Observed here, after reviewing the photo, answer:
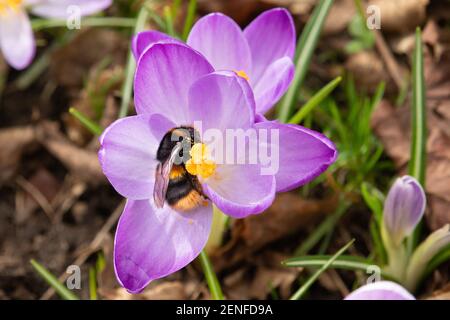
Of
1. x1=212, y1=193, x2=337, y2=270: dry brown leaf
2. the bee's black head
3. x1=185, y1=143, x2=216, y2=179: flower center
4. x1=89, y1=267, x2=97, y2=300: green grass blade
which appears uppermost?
the bee's black head

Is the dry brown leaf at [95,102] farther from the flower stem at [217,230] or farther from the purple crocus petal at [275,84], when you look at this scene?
the purple crocus petal at [275,84]

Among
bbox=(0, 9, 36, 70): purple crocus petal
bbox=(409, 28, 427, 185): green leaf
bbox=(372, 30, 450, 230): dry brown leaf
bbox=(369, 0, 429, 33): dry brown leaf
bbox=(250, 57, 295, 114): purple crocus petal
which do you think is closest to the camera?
bbox=(250, 57, 295, 114): purple crocus petal

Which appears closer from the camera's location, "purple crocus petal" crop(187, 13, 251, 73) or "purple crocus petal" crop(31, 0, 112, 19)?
"purple crocus petal" crop(187, 13, 251, 73)

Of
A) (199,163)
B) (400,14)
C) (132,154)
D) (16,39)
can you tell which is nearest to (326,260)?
(199,163)

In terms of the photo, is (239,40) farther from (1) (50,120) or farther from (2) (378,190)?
(1) (50,120)

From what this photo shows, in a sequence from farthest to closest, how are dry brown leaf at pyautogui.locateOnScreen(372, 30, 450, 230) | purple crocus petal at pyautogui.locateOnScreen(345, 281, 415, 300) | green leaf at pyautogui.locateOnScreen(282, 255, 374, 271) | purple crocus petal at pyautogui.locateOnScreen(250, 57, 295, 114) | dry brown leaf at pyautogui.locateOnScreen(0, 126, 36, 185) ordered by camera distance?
1. dry brown leaf at pyautogui.locateOnScreen(0, 126, 36, 185)
2. dry brown leaf at pyautogui.locateOnScreen(372, 30, 450, 230)
3. green leaf at pyautogui.locateOnScreen(282, 255, 374, 271)
4. purple crocus petal at pyautogui.locateOnScreen(250, 57, 295, 114)
5. purple crocus petal at pyautogui.locateOnScreen(345, 281, 415, 300)

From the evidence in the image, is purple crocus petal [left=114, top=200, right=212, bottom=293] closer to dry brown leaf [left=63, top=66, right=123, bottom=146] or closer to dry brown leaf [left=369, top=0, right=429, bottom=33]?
dry brown leaf [left=63, top=66, right=123, bottom=146]

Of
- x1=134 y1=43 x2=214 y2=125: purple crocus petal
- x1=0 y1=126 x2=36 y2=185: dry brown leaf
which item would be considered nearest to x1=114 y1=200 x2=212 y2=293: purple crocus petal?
x1=134 y1=43 x2=214 y2=125: purple crocus petal
